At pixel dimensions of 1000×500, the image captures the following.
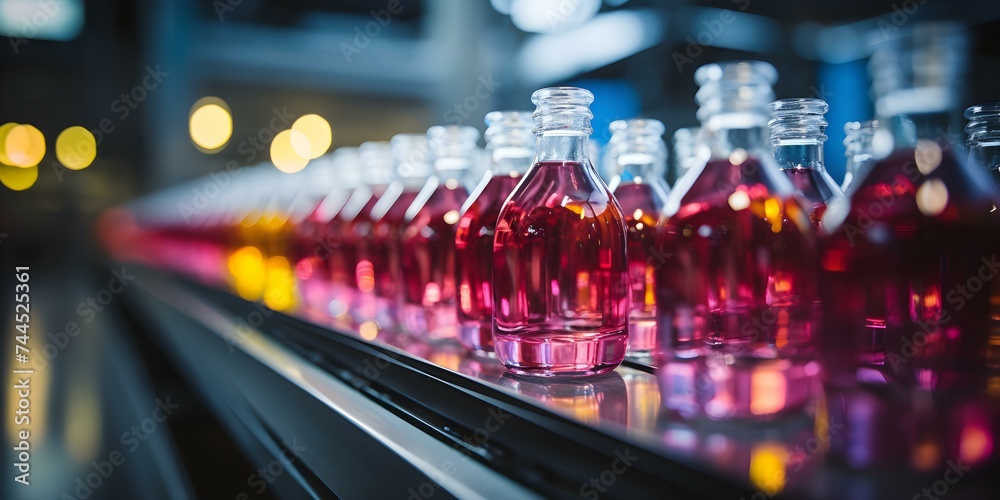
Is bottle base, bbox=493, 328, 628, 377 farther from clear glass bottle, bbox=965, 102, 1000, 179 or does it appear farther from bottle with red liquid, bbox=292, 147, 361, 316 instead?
bottle with red liquid, bbox=292, 147, 361, 316

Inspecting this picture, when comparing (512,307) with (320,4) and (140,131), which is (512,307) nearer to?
(320,4)

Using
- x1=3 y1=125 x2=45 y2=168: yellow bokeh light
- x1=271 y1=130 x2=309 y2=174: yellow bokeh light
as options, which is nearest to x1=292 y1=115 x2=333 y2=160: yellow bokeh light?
x1=271 y1=130 x2=309 y2=174: yellow bokeh light

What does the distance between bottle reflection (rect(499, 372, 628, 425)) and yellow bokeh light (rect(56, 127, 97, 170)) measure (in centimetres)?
970

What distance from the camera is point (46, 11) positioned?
7598 millimetres

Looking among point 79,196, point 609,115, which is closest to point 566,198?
point 609,115

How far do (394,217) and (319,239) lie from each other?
0.36 metres

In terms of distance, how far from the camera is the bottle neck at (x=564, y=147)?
0.75 metres

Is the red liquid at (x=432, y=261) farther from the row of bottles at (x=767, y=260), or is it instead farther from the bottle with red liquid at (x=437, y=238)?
the row of bottles at (x=767, y=260)

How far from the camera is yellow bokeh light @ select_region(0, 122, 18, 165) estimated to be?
9.48 m

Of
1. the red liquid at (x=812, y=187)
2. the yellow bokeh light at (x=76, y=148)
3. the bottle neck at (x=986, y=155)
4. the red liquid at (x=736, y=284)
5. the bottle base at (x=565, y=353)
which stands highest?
the yellow bokeh light at (x=76, y=148)

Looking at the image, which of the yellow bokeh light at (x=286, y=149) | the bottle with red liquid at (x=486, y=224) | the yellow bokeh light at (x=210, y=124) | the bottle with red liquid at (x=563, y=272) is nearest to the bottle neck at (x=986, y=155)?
the bottle with red liquid at (x=563, y=272)

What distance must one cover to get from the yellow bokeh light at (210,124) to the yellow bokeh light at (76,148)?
4204 mm

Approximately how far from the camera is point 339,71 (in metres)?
4.71

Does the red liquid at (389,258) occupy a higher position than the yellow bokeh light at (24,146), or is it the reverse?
the yellow bokeh light at (24,146)
